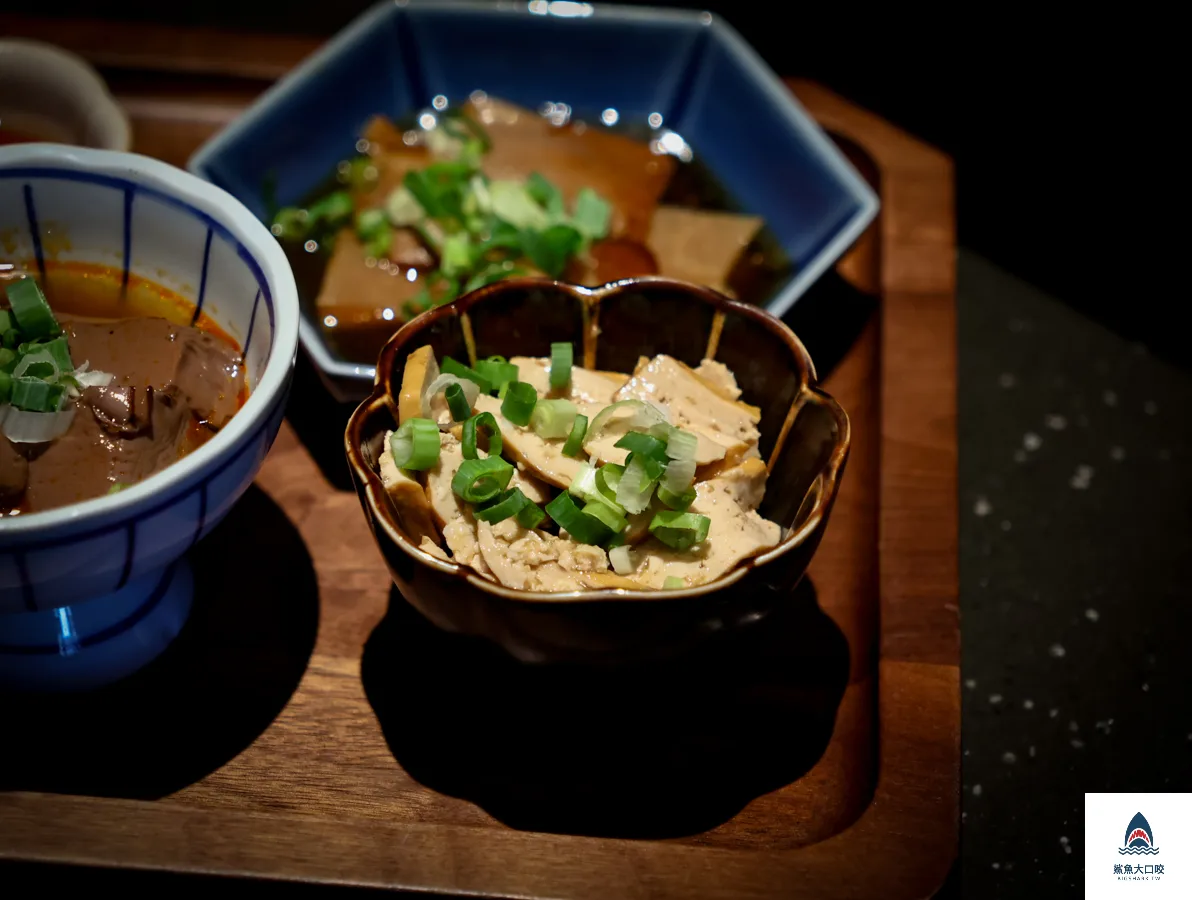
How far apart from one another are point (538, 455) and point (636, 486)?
142mm

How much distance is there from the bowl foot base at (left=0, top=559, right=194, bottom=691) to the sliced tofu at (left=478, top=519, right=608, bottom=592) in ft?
1.45

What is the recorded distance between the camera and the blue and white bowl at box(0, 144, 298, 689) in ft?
3.70

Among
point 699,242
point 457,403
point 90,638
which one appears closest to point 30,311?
point 90,638

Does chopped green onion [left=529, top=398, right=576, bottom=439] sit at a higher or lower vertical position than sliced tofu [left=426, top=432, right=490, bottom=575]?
higher

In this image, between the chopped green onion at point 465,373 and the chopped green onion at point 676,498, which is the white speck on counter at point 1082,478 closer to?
the chopped green onion at point 676,498

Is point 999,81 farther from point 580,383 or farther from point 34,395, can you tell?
point 34,395

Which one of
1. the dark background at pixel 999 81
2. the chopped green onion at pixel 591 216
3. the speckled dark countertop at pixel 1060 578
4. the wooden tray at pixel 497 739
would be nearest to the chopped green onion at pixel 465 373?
the wooden tray at pixel 497 739

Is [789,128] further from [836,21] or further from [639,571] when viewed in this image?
[639,571]

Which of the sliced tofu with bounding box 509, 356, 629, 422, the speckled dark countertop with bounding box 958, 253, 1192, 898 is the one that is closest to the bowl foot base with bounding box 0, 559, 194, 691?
the sliced tofu with bounding box 509, 356, 629, 422

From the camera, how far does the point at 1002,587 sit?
1758 millimetres

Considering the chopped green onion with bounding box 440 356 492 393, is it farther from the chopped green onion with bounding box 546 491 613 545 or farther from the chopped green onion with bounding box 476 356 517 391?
the chopped green onion with bounding box 546 491 613 545

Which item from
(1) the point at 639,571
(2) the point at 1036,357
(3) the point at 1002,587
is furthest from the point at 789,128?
(1) the point at 639,571

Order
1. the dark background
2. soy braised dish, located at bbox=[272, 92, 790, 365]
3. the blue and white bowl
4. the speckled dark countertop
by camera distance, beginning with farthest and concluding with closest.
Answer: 1. the dark background
2. soy braised dish, located at bbox=[272, 92, 790, 365]
3. the speckled dark countertop
4. the blue and white bowl

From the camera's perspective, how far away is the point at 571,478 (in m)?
1.31
